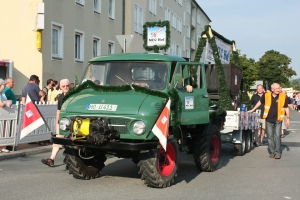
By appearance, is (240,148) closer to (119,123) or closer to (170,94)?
(170,94)

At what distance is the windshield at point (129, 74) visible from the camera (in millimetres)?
8406

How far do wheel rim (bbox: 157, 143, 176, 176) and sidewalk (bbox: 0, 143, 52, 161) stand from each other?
4.94m

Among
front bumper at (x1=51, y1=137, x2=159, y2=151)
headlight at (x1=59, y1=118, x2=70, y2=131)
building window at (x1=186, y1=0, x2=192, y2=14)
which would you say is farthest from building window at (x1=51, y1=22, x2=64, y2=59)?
building window at (x1=186, y1=0, x2=192, y2=14)

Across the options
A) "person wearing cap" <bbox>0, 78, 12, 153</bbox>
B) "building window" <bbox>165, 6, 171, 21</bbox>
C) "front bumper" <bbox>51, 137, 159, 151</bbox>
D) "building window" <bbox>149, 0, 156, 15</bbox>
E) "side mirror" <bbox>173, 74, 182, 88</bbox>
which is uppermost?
"building window" <bbox>165, 6, 171, 21</bbox>

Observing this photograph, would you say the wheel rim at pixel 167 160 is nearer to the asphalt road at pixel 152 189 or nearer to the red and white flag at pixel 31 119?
the asphalt road at pixel 152 189

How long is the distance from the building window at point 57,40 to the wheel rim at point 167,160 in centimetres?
1536

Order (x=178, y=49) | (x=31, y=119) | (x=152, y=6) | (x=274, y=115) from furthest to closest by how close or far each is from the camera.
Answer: (x=178, y=49), (x=152, y=6), (x=274, y=115), (x=31, y=119)

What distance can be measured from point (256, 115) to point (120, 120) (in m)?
7.80

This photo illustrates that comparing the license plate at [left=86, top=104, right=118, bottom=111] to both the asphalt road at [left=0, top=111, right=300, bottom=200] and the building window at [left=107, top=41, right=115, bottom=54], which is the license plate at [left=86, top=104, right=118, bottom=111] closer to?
the asphalt road at [left=0, top=111, right=300, bottom=200]

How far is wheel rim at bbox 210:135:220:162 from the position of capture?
32.8 ft

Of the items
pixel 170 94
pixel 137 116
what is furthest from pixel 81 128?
pixel 170 94

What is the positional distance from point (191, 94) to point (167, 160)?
140cm

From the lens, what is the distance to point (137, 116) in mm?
7383

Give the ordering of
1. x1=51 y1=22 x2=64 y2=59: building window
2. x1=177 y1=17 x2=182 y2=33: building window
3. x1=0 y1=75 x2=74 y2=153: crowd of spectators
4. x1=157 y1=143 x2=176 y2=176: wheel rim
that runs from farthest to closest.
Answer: x1=177 y1=17 x2=182 y2=33: building window
x1=51 y1=22 x2=64 y2=59: building window
x1=0 y1=75 x2=74 y2=153: crowd of spectators
x1=157 y1=143 x2=176 y2=176: wheel rim
